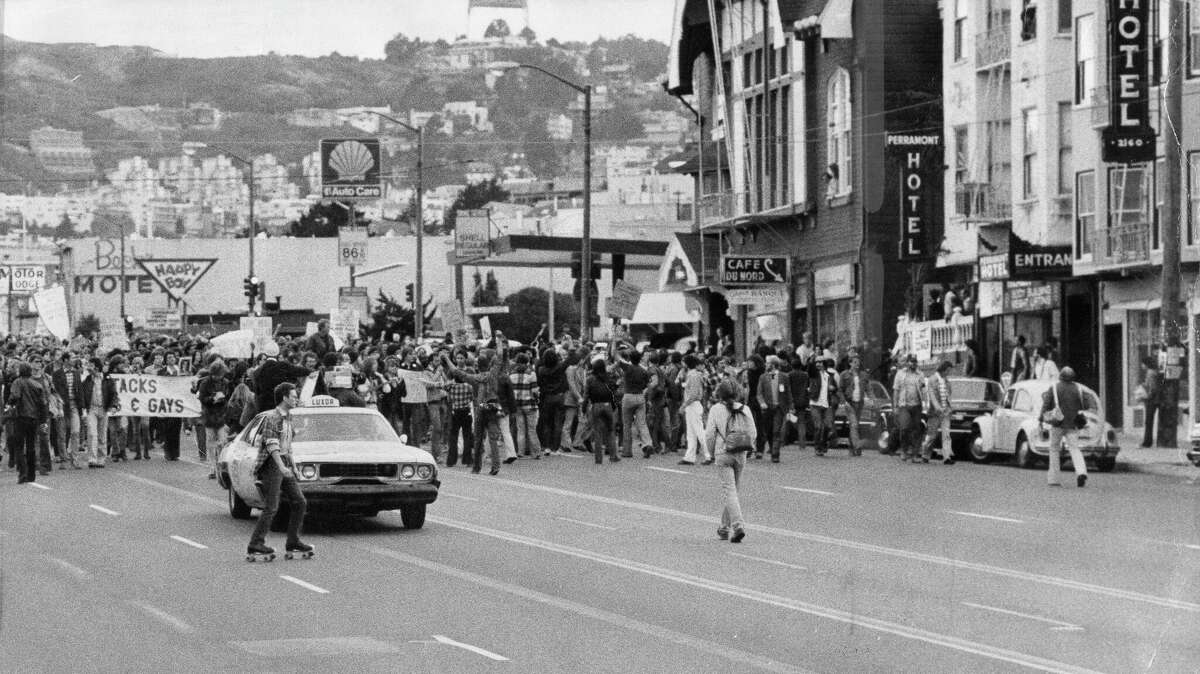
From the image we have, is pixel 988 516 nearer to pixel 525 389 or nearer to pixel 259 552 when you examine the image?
pixel 259 552

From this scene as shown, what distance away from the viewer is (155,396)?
3572 cm

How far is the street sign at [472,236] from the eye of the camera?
225ft

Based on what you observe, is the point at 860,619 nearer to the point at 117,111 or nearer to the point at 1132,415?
the point at 117,111

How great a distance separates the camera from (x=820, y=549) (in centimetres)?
1981

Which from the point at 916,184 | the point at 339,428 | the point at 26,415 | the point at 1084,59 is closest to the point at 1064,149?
the point at 1084,59

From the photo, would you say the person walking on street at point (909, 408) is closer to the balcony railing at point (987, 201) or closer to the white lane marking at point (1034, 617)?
the balcony railing at point (987, 201)

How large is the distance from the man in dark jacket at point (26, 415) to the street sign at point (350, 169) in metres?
40.9

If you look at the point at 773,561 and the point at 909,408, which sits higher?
the point at 909,408

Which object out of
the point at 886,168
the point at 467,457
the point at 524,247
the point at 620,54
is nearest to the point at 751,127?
the point at 886,168

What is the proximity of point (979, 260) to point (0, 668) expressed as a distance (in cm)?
3362

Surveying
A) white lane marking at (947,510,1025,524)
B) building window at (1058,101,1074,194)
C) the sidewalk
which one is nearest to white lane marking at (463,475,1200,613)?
white lane marking at (947,510,1025,524)

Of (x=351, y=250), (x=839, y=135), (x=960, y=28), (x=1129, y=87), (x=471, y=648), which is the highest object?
(x=960, y=28)

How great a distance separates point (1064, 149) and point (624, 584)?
2914 cm

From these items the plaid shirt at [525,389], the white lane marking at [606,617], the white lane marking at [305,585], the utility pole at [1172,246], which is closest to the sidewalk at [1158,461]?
the utility pole at [1172,246]
